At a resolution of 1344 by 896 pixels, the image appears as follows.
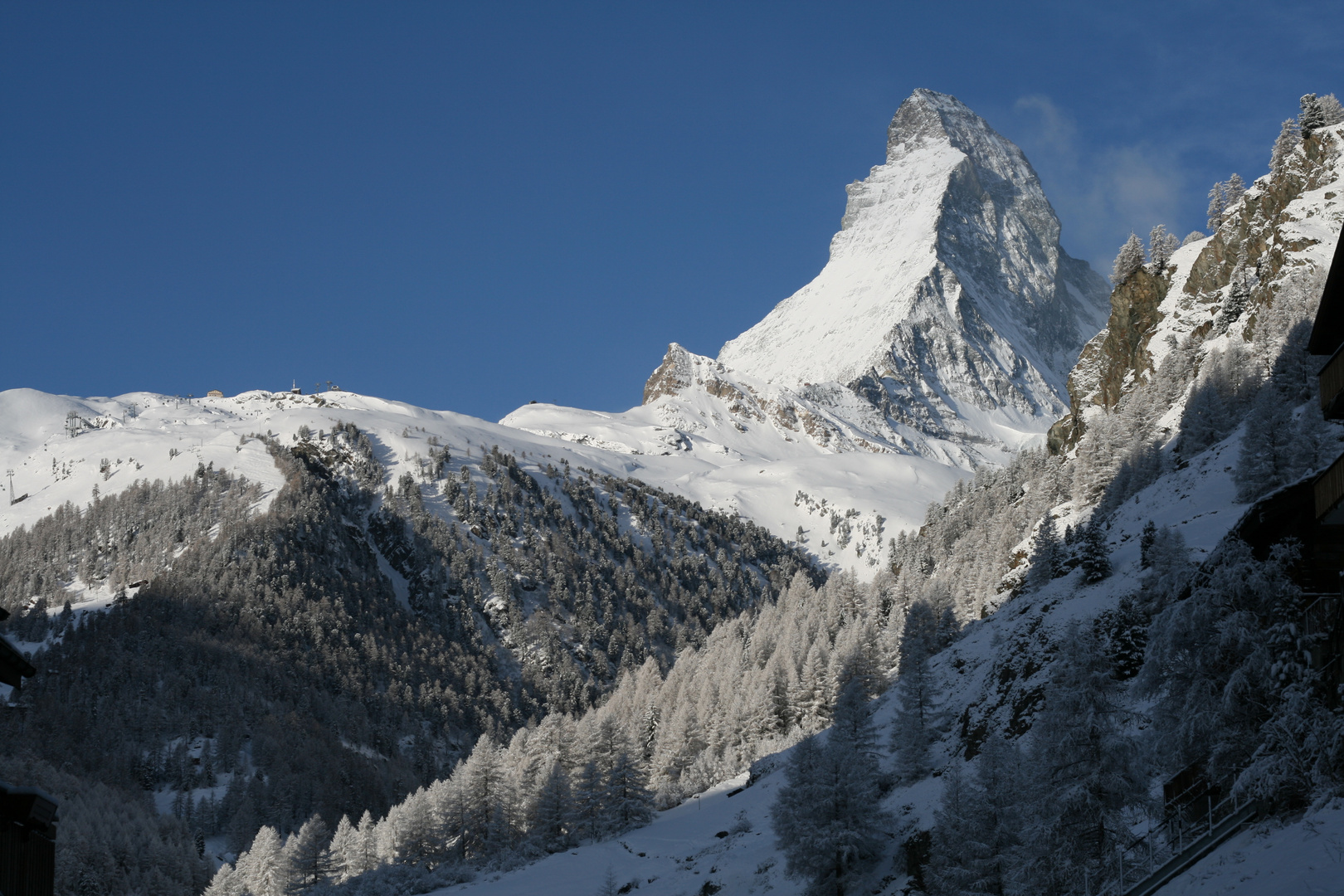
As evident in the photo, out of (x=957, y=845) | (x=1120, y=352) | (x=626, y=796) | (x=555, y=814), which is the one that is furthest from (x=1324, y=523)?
(x=1120, y=352)

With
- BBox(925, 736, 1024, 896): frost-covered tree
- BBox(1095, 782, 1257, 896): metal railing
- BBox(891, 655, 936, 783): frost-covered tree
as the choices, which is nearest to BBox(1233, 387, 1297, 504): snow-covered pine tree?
BBox(891, 655, 936, 783): frost-covered tree

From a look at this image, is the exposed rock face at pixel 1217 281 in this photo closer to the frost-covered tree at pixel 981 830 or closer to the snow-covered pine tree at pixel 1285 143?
the snow-covered pine tree at pixel 1285 143

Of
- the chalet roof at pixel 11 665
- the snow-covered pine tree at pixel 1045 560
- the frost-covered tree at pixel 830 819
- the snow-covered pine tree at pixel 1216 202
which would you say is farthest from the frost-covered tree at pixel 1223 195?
the chalet roof at pixel 11 665

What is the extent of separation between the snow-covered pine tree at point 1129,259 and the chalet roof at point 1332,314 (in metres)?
119

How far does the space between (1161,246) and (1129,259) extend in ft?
18.5

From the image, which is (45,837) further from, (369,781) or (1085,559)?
→ (369,781)

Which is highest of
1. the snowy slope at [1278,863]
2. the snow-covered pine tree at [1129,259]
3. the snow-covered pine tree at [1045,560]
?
the snow-covered pine tree at [1129,259]

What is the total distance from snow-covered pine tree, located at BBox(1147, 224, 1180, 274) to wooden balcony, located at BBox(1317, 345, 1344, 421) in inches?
4713

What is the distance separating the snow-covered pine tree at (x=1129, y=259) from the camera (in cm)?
13250

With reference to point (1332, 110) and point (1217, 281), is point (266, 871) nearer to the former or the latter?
point (1217, 281)

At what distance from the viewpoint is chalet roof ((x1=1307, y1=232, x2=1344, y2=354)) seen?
1931 cm

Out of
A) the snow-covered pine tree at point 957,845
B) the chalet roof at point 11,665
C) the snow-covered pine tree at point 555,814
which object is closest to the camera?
the chalet roof at point 11,665

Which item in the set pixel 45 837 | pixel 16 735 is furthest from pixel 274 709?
pixel 45 837

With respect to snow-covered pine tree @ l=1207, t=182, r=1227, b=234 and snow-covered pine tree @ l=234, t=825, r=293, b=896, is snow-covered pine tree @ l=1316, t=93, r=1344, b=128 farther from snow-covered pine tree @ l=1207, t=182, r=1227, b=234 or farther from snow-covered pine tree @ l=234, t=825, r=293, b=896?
snow-covered pine tree @ l=234, t=825, r=293, b=896
